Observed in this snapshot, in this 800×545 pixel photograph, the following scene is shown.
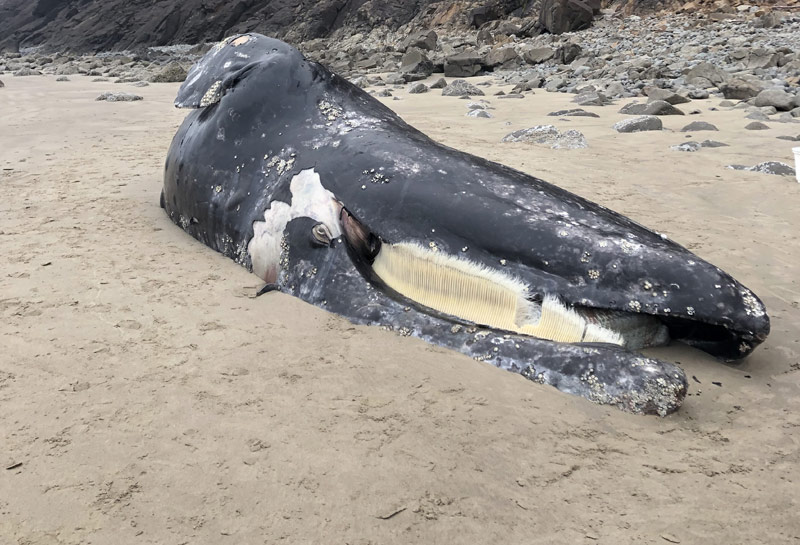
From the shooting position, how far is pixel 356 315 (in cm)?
282

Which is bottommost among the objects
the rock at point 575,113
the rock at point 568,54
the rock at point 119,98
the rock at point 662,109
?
the rock at point 119,98

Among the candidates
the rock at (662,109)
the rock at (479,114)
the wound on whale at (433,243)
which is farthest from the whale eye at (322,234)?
the rock at (662,109)

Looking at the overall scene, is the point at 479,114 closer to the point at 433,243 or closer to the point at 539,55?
the point at 433,243

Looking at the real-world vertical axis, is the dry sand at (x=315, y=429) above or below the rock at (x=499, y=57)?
below

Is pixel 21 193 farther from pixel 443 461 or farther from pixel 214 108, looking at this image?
pixel 443 461

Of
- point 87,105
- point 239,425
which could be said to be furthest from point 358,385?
point 87,105

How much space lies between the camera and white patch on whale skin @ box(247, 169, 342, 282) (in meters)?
3.11

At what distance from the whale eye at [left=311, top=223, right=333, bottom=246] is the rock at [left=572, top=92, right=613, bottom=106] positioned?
7.22 metres

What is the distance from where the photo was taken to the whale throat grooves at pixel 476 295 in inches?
101

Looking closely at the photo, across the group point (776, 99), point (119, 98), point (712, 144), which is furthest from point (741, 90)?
point (119, 98)

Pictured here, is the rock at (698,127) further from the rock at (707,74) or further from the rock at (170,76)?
the rock at (170,76)

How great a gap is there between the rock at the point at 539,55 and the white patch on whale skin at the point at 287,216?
14168 mm

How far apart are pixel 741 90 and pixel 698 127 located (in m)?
2.49

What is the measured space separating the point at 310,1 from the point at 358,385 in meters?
37.8
